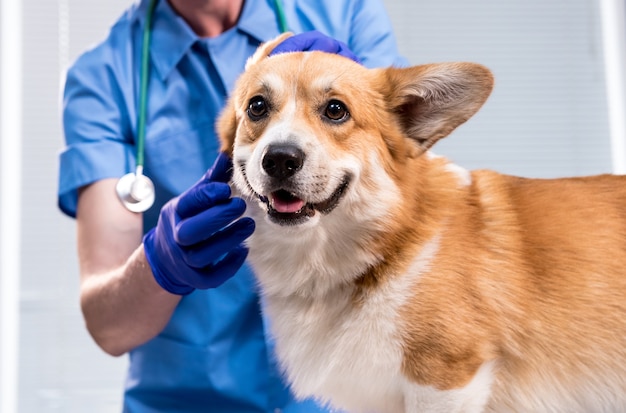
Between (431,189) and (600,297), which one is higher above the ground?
(431,189)

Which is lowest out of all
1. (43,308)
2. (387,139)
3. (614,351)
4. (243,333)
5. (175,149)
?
(43,308)

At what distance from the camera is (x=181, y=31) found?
4.57 ft

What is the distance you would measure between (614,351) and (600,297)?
0.23 feet

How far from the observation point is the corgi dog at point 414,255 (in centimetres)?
89

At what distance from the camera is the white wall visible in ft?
8.06

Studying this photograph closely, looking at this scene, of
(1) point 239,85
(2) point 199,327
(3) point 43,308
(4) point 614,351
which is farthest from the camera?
(3) point 43,308

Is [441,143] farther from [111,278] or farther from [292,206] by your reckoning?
[292,206]

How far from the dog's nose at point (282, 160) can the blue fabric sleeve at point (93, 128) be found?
0.54 meters

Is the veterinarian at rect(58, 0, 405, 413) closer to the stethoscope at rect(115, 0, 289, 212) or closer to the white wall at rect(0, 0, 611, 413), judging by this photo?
the stethoscope at rect(115, 0, 289, 212)

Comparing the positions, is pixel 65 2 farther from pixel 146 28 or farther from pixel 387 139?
pixel 387 139

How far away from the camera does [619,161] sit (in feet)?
8.32

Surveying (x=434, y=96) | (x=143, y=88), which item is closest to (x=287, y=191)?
(x=434, y=96)

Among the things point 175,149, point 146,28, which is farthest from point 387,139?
point 146,28

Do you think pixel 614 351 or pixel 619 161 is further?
pixel 619 161
